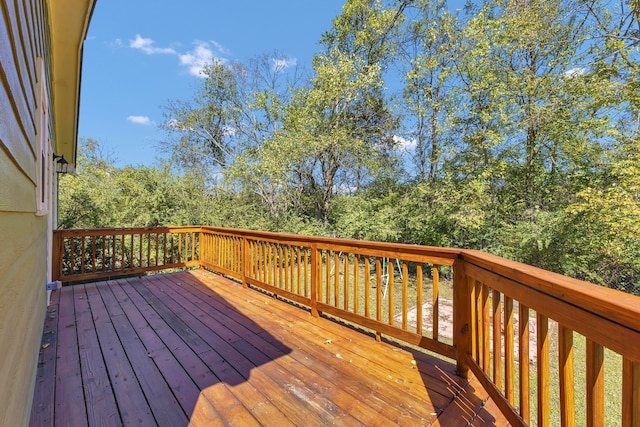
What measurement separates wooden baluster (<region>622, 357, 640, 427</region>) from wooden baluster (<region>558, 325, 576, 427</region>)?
0.82ft

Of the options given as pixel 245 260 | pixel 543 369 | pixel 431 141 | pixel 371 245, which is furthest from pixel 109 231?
pixel 431 141

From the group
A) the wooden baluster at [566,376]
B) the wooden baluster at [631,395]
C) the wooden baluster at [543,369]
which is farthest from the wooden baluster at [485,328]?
the wooden baluster at [631,395]

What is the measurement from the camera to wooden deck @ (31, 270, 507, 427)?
5.36 ft

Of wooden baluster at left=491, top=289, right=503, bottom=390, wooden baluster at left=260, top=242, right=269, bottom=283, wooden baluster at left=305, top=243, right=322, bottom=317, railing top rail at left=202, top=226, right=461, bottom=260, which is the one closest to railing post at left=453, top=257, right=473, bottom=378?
railing top rail at left=202, top=226, right=461, bottom=260

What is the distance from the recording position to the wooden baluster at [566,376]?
1.05m

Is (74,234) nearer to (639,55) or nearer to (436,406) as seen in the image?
(436,406)

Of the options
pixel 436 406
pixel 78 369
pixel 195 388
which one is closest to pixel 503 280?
pixel 436 406

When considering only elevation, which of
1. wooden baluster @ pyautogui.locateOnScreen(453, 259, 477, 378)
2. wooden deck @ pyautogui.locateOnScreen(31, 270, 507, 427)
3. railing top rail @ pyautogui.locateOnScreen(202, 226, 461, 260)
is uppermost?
railing top rail @ pyautogui.locateOnScreen(202, 226, 461, 260)

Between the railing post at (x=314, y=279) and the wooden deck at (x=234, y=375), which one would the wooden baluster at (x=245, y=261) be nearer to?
the wooden deck at (x=234, y=375)

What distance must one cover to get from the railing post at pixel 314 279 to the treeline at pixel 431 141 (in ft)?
19.4

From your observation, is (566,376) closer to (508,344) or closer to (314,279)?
(508,344)

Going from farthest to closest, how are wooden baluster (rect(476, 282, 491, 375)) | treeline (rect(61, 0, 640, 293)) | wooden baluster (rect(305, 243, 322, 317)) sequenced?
treeline (rect(61, 0, 640, 293)) < wooden baluster (rect(305, 243, 322, 317)) < wooden baluster (rect(476, 282, 491, 375))

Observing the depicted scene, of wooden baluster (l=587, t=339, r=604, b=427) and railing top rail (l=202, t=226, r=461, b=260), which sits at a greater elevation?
railing top rail (l=202, t=226, r=461, b=260)

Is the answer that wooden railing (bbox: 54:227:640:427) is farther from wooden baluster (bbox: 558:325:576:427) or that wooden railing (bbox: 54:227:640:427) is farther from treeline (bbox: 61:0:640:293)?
treeline (bbox: 61:0:640:293)
